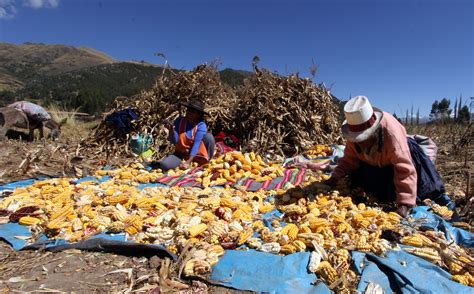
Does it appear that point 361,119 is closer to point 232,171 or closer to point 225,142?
point 232,171

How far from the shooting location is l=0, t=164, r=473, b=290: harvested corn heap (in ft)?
8.60

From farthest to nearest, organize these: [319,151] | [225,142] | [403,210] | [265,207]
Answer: [225,142], [319,151], [265,207], [403,210]

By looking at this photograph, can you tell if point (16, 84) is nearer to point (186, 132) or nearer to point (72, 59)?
point (72, 59)

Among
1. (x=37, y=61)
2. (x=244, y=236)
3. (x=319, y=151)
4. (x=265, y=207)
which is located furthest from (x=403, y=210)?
(x=37, y=61)

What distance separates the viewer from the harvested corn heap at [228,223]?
2.62 m

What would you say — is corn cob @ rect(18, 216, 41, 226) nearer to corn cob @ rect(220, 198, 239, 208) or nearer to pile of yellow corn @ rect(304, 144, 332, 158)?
corn cob @ rect(220, 198, 239, 208)

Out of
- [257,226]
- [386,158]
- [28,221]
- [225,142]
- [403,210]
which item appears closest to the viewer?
[257,226]

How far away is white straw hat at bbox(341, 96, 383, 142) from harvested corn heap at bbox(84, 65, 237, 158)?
4663mm

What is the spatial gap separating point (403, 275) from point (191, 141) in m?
4.31

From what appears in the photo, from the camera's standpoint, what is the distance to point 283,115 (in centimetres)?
726

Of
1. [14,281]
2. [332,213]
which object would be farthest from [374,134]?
[14,281]

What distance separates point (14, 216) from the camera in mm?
3387

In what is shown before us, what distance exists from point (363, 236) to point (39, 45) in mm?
179516

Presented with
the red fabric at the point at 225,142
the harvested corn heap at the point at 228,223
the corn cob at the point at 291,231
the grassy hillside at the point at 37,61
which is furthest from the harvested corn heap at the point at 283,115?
the grassy hillside at the point at 37,61
